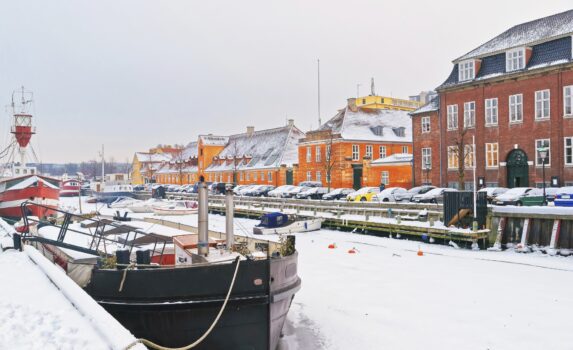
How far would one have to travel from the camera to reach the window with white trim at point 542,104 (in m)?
36.2

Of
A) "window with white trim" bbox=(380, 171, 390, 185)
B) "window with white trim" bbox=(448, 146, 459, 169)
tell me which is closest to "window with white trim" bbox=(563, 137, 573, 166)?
"window with white trim" bbox=(448, 146, 459, 169)

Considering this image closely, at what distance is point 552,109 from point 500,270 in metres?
23.1

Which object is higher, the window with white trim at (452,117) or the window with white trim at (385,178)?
the window with white trim at (452,117)

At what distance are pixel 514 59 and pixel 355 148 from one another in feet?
70.3

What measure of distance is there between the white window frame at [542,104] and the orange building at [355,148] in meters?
15.3

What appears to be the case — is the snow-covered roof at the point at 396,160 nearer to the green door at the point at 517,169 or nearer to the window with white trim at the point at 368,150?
the window with white trim at the point at 368,150

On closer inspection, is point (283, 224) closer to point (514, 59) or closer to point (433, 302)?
point (433, 302)

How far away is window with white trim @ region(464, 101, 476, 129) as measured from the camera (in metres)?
41.1

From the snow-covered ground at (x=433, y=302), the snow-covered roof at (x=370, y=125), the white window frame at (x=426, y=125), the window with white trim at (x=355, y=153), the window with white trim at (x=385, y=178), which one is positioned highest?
the snow-covered roof at (x=370, y=125)

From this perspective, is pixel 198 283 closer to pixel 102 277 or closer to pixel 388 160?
pixel 102 277

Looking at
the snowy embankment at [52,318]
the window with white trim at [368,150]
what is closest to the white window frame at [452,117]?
the window with white trim at [368,150]

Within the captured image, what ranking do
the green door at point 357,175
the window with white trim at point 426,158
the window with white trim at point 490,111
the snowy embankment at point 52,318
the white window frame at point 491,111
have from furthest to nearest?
the green door at point 357,175, the window with white trim at point 426,158, the window with white trim at point 490,111, the white window frame at point 491,111, the snowy embankment at point 52,318

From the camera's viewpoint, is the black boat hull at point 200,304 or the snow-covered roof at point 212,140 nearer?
the black boat hull at point 200,304

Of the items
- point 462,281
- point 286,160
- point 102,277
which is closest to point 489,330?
point 462,281
